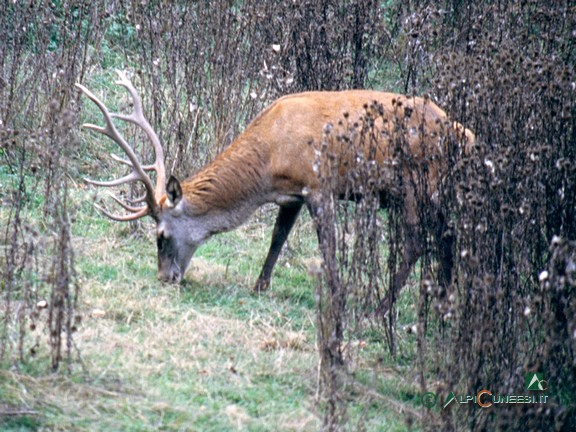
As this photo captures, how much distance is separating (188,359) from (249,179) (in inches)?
86.8

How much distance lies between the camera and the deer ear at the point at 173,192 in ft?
25.2

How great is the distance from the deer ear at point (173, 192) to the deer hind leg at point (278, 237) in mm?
819

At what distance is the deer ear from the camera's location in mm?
7691

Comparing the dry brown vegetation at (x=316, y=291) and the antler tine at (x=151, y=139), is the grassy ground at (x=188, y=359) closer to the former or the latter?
the dry brown vegetation at (x=316, y=291)

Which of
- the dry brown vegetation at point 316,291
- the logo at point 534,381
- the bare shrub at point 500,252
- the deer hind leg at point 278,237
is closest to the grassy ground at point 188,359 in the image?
the dry brown vegetation at point 316,291

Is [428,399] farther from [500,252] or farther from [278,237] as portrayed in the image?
[278,237]

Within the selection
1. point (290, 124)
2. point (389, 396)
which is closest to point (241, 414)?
point (389, 396)

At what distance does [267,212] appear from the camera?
9555 mm

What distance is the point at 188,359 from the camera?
19.4 feet

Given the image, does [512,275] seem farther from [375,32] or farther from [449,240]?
[375,32]

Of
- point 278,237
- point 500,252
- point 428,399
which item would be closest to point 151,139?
point 278,237

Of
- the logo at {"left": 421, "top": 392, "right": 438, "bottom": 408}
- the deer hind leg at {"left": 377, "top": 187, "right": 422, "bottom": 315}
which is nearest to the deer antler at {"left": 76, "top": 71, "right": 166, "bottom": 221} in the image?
the deer hind leg at {"left": 377, "top": 187, "right": 422, "bottom": 315}

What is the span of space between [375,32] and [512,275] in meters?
4.65

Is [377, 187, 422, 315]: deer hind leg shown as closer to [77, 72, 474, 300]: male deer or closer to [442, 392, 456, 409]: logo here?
[77, 72, 474, 300]: male deer
